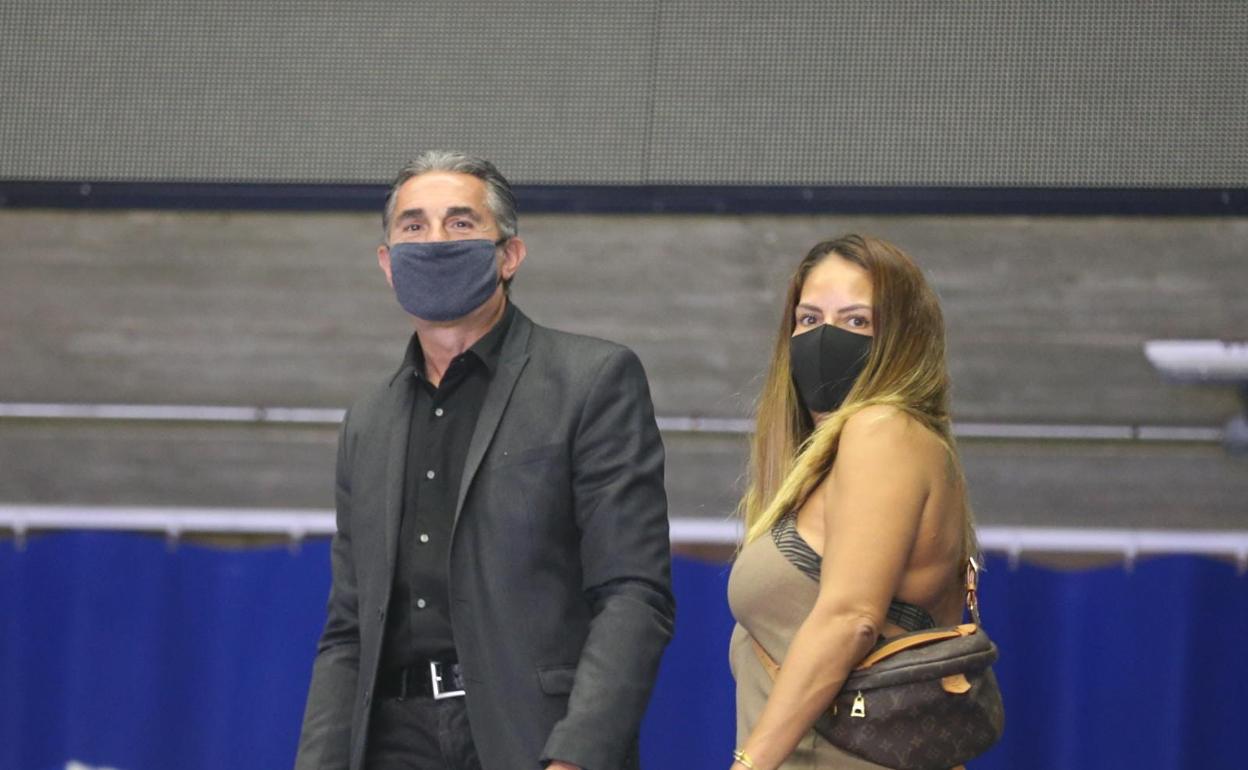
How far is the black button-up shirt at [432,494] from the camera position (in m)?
2.05

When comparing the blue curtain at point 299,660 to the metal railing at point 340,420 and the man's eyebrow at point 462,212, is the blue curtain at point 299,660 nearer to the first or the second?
the metal railing at point 340,420

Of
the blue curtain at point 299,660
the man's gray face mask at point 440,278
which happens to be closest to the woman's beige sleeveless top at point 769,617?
the man's gray face mask at point 440,278

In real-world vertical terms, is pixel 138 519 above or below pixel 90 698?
above

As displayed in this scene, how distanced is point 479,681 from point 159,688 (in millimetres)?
1893

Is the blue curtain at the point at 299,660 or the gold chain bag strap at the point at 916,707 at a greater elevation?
→ the gold chain bag strap at the point at 916,707

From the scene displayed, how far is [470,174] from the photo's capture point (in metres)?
2.21

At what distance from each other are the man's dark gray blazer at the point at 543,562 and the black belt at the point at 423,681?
0.03 meters

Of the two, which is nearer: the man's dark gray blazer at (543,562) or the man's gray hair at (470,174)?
the man's dark gray blazer at (543,562)

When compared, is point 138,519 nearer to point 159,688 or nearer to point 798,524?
point 159,688

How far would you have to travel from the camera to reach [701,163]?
384 centimetres

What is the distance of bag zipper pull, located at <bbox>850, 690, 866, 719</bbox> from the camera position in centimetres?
184

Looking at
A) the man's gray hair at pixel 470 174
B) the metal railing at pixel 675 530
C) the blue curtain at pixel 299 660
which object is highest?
the man's gray hair at pixel 470 174

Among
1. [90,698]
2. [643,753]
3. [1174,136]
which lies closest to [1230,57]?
→ [1174,136]

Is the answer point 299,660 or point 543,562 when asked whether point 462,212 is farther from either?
point 299,660
